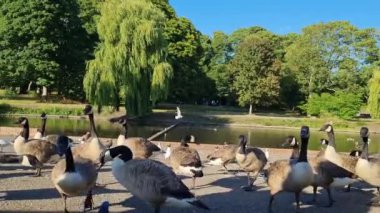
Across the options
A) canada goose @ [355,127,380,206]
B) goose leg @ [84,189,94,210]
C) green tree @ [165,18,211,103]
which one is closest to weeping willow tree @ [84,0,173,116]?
green tree @ [165,18,211,103]

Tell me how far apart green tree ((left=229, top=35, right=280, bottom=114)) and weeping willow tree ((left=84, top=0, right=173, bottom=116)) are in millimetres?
23725

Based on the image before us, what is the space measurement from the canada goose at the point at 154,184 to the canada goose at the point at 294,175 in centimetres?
212

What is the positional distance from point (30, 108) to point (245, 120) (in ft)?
Answer: 72.1

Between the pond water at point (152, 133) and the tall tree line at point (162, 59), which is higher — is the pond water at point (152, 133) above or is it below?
below

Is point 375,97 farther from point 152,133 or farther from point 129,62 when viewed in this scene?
point 152,133

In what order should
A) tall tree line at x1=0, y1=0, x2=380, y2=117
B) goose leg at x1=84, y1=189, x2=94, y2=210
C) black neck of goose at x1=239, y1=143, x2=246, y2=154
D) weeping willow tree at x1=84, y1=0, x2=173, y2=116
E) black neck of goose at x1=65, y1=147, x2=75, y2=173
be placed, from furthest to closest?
tall tree line at x1=0, y1=0, x2=380, y2=117 < weeping willow tree at x1=84, y1=0, x2=173, y2=116 < black neck of goose at x1=239, y1=143, x2=246, y2=154 < goose leg at x1=84, y1=189, x2=94, y2=210 < black neck of goose at x1=65, y1=147, x2=75, y2=173

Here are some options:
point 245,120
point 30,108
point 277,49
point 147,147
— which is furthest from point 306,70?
point 147,147

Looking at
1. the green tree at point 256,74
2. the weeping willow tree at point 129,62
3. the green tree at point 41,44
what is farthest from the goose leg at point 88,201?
the green tree at point 256,74

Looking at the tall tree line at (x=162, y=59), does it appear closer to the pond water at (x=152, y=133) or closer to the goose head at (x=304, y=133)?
the pond water at (x=152, y=133)

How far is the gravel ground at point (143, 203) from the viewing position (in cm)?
917

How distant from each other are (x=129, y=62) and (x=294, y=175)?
30956 millimetres

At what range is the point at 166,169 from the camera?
320 inches

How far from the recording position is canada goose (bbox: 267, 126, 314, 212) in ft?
29.4

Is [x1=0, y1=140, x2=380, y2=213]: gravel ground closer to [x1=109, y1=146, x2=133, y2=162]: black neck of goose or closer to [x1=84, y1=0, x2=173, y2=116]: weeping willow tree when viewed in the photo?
[x1=109, y1=146, x2=133, y2=162]: black neck of goose
